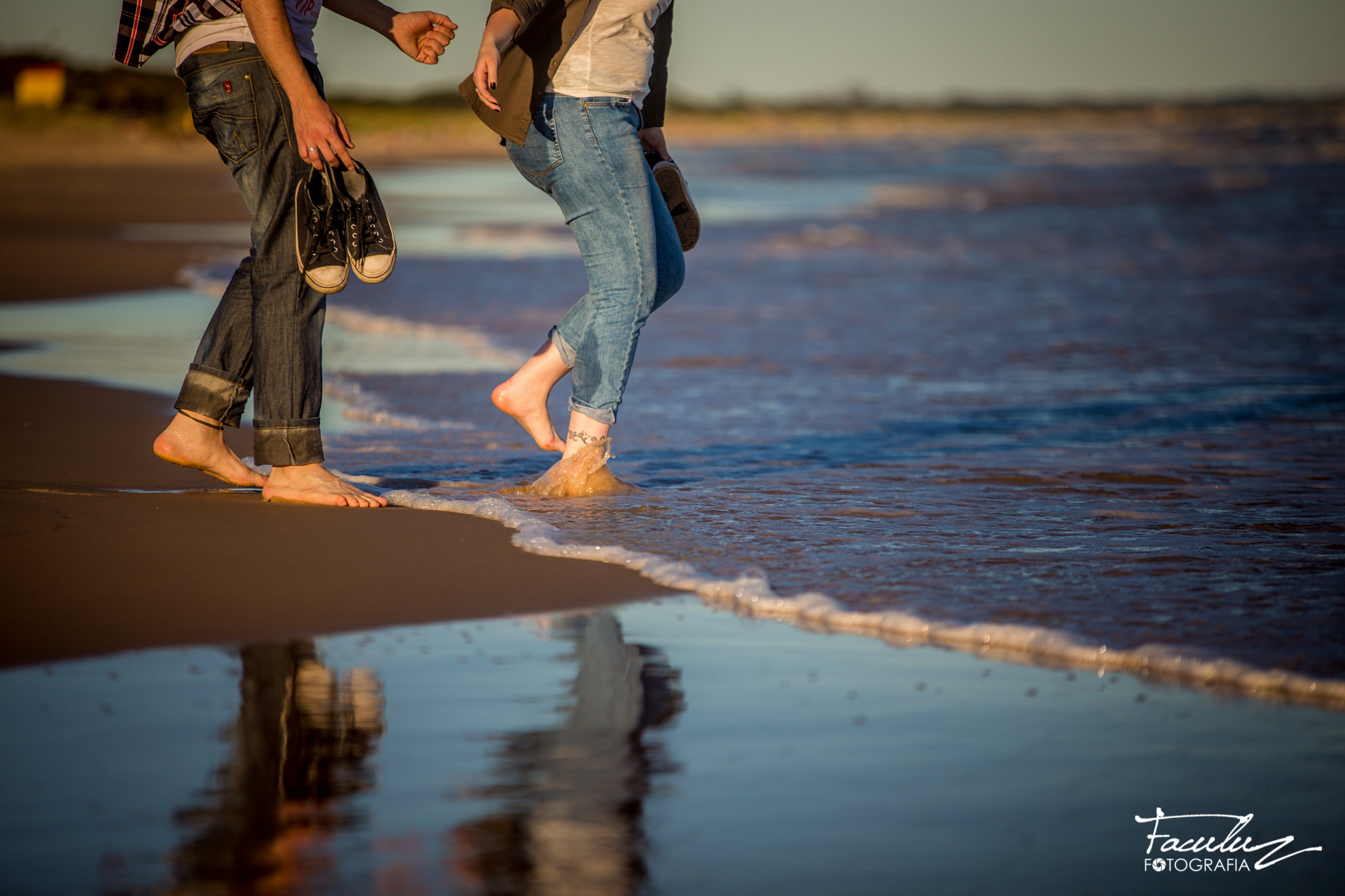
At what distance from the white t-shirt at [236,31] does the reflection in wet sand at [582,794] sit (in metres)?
1.85

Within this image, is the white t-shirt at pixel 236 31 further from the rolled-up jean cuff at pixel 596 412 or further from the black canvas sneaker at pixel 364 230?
the rolled-up jean cuff at pixel 596 412

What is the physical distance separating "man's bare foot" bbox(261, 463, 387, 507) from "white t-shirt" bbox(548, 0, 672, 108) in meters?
1.21

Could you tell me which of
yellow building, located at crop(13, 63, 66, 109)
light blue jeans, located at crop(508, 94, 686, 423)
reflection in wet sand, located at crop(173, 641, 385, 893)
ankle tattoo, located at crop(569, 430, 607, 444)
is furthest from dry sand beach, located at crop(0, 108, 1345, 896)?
yellow building, located at crop(13, 63, 66, 109)

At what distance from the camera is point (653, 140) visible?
4133 mm

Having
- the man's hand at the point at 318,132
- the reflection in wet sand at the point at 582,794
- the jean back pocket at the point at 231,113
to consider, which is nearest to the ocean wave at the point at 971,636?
the reflection in wet sand at the point at 582,794

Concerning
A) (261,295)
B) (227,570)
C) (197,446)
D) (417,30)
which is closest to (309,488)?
(197,446)

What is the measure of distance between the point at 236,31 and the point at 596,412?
1.36m

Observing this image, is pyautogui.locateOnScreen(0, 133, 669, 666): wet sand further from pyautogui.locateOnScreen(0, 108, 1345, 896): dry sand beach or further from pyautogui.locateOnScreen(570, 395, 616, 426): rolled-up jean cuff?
pyautogui.locateOnScreen(570, 395, 616, 426): rolled-up jean cuff

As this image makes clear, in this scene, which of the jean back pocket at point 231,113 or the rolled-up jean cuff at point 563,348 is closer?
the jean back pocket at point 231,113

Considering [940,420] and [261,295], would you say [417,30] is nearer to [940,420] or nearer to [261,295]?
[261,295]

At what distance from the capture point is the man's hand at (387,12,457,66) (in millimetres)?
3807

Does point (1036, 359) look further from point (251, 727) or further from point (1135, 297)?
point (251, 727)

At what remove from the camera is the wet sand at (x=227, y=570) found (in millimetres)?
2760

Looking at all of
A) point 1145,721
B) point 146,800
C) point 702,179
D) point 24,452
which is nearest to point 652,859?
point 146,800
